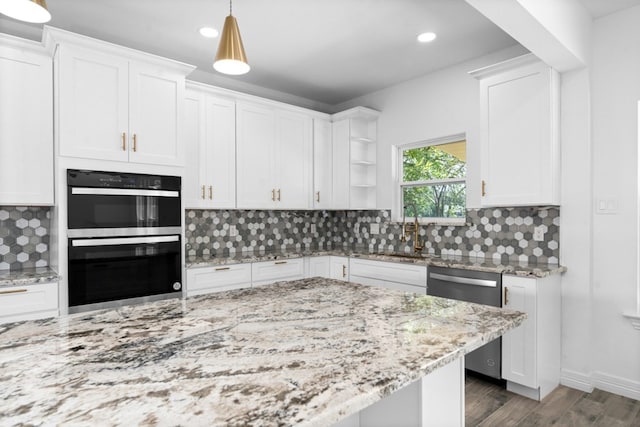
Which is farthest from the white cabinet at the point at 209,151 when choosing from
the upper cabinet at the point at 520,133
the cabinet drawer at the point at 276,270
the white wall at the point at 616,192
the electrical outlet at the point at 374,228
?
the white wall at the point at 616,192

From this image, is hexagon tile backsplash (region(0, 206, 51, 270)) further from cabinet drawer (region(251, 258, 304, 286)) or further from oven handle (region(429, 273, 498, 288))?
oven handle (region(429, 273, 498, 288))

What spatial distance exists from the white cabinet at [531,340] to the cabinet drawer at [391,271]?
2.29ft

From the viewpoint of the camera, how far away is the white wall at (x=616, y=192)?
2686 mm

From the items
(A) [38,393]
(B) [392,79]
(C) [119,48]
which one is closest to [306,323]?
(A) [38,393]

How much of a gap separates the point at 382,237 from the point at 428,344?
3290mm

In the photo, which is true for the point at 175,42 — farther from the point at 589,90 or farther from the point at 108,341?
the point at 589,90

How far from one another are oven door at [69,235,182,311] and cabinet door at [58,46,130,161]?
62cm

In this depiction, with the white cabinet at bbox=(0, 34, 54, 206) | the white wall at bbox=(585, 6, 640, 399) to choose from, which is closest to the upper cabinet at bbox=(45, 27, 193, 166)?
the white cabinet at bbox=(0, 34, 54, 206)

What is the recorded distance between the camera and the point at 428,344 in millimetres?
1102

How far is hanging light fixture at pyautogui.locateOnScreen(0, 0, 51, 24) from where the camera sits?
1.24 metres

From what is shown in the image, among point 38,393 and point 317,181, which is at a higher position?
point 317,181

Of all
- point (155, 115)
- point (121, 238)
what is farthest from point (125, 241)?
point (155, 115)

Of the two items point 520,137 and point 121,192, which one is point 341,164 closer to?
point 520,137

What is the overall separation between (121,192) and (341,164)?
2.32m
